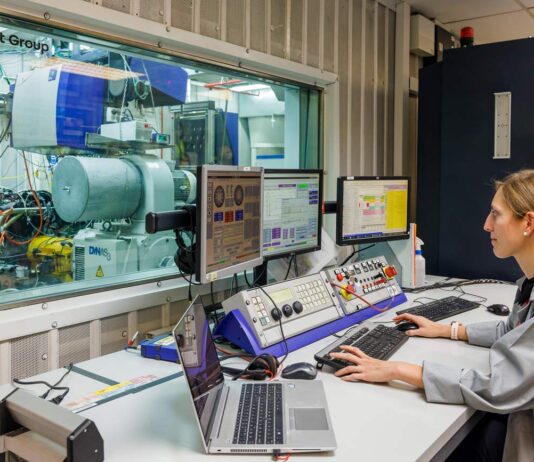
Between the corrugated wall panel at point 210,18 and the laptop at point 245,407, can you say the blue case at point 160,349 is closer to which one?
the laptop at point 245,407

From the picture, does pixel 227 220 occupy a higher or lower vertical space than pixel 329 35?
lower

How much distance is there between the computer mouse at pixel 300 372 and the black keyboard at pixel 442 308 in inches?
29.8

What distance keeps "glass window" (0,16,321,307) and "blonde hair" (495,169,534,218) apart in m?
1.31

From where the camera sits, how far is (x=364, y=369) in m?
1.41

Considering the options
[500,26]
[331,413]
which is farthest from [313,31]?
[331,413]

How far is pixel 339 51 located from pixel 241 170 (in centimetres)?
163

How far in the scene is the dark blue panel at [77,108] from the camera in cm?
187

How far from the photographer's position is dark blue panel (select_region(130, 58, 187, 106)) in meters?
2.14

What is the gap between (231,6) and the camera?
231cm

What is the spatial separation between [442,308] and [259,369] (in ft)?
3.31

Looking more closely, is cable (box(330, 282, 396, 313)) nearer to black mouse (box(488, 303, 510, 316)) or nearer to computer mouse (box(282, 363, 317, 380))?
black mouse (box(488, 303, 510, 316))

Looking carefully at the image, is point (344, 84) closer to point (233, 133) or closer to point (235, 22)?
point (233, 133)

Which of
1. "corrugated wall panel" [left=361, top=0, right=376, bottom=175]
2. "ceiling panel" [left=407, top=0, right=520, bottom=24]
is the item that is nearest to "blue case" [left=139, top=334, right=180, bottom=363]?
"corrugated wall panel" [left=361, top=0, right=376, bottom=175]

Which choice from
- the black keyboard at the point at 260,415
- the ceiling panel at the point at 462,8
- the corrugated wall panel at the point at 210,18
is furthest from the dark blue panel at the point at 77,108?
the ceiling panel at the point at 462,8
